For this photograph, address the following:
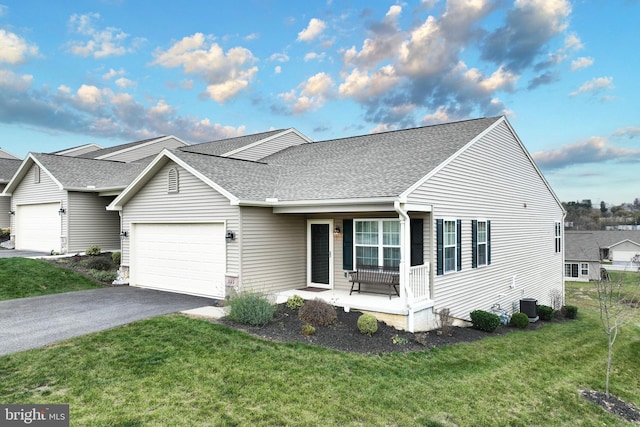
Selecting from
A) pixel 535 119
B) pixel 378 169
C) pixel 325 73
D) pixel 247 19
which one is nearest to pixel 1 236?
pixel 247 19

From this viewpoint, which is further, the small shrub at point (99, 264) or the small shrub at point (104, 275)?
the small shrub at point (99, 264)

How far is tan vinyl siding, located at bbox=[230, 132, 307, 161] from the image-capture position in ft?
59.5

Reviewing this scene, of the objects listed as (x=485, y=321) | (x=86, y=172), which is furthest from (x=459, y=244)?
(x=86, y=172)

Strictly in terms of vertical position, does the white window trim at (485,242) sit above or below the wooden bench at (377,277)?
above

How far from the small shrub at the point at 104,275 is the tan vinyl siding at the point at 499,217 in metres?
11.6

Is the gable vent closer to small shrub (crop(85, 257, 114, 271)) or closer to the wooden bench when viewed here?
small shrub (crop(85, 257, 114, 271))

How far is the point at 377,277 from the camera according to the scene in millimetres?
10438

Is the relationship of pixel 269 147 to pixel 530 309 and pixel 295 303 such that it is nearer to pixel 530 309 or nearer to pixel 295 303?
pixel 295 303

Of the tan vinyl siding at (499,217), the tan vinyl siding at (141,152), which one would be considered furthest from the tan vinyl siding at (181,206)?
the tan vinyl siding at (141,152)

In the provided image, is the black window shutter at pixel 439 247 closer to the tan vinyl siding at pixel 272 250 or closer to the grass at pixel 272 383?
the grass at pixel 272 383

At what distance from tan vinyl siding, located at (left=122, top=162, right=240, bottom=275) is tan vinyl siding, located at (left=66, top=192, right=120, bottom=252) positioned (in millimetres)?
5309

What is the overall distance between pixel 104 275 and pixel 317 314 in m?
9.92

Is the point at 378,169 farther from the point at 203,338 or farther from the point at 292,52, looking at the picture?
the point at 292,52

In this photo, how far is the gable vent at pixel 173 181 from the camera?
12.2 metres
